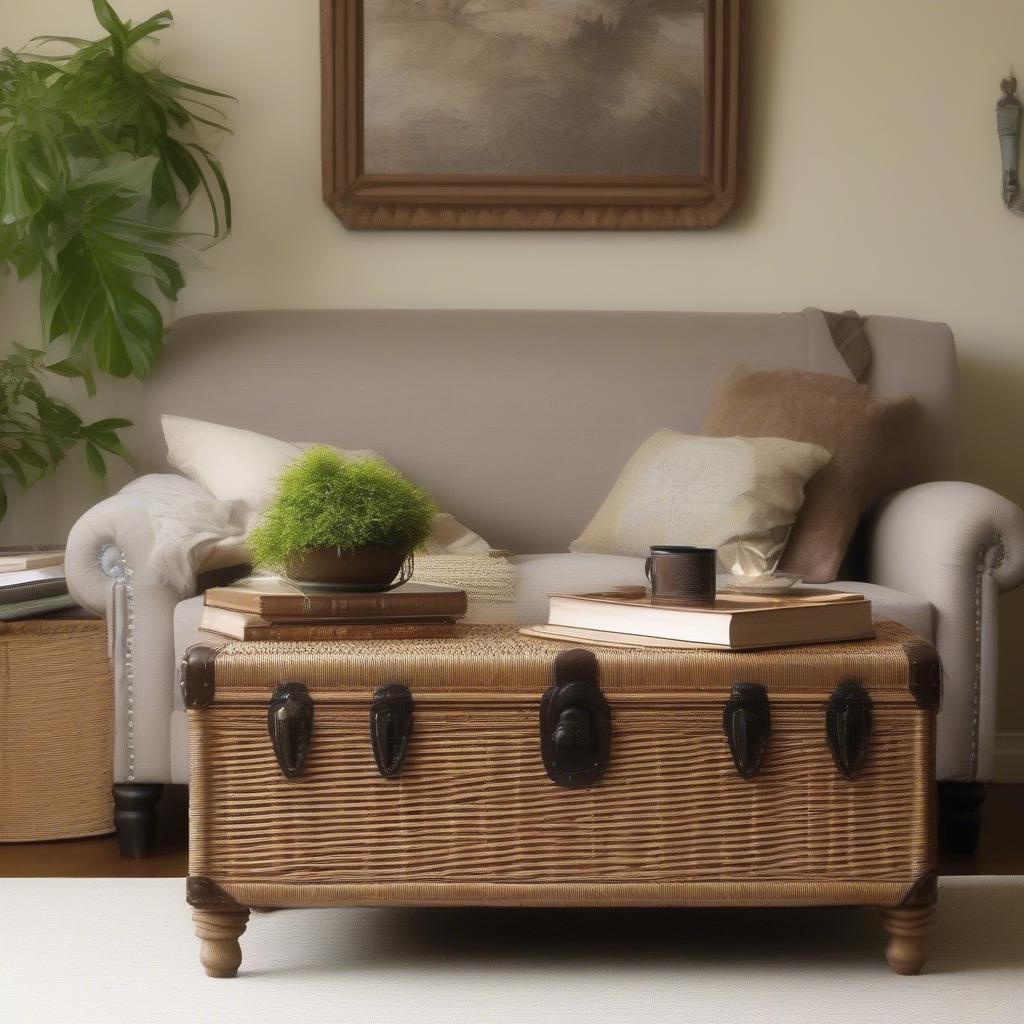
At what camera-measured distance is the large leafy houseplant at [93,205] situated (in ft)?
8.80

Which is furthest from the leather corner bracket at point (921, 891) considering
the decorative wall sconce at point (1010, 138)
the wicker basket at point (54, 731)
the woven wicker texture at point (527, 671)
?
the decorative wall sconce at point (1010, 138)

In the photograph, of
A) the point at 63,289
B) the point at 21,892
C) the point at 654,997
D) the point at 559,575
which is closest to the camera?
the point at 654,997

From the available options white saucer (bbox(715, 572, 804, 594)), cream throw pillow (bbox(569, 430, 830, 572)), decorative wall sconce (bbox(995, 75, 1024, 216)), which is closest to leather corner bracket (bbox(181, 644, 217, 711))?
white saucer (bbox(715, 572, 804, 594))

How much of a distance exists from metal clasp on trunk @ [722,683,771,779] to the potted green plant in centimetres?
43

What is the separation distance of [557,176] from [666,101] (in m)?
0.31

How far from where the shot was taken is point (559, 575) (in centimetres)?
231

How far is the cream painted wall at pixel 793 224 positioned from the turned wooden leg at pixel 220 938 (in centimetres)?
177

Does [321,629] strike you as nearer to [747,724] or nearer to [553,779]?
[553,779]

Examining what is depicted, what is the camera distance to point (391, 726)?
157 cm

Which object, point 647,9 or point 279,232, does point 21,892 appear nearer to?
point 279,232

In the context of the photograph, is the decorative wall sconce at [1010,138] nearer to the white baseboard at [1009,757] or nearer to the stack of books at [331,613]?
the white baseboard at [1009,757]

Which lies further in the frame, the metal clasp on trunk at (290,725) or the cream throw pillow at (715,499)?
the cream throw pillow at (715,499)

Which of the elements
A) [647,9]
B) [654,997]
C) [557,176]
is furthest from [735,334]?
[654,997]

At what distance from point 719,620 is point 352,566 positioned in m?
0.44
